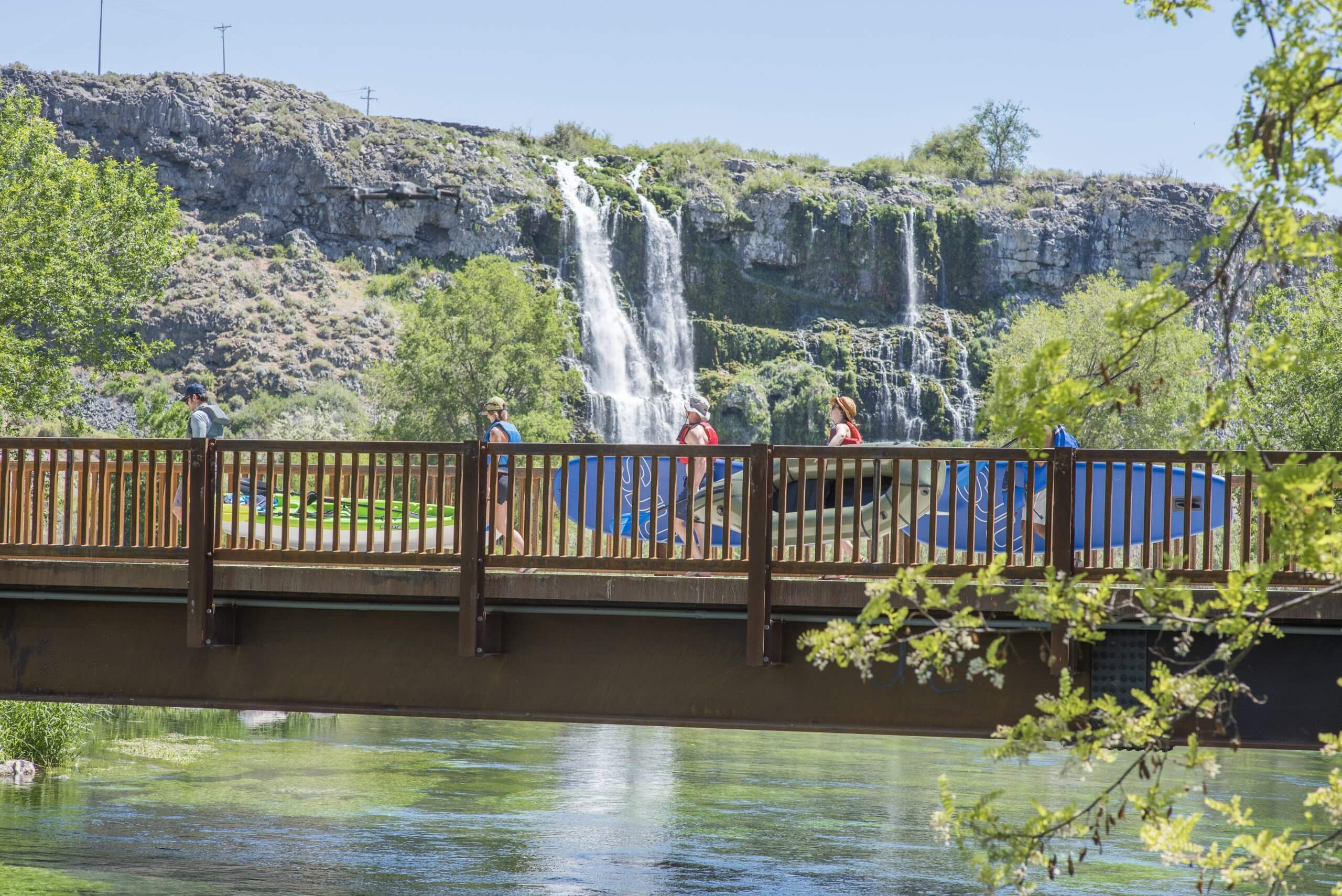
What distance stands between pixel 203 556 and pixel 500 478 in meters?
2.28

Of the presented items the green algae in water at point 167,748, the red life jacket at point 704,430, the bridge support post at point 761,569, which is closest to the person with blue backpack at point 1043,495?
the bridge support post at point 761,569

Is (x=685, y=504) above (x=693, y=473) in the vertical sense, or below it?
below

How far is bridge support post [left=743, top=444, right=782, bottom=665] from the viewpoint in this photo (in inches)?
341

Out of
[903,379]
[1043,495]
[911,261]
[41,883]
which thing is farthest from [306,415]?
[1043,495]

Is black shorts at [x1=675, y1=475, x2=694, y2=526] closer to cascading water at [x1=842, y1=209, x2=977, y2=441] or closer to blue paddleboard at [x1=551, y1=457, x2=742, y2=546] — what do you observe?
blue paddleboard at [x1=551, y1=457, x2=742, y2=546]

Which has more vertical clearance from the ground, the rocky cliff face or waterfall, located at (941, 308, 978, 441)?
the rocky cliff face

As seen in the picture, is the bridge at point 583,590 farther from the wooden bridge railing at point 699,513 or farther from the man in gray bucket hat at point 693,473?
the man in gray bucket hat at point 693,473

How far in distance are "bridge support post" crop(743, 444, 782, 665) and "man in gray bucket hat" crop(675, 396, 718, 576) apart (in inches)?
14.2

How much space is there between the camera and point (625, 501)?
10602mm

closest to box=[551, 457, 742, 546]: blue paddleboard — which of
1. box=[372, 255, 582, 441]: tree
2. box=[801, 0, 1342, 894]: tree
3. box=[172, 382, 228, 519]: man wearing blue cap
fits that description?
box=[172, 382, 228, 519]: man wearing blue cap

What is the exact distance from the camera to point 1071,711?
464 cm

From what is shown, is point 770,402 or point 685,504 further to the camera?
point 770,402

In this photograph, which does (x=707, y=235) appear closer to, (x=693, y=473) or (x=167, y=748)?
(x=167, y=748)

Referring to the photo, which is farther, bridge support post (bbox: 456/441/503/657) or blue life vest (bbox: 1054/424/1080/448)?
bridge support post (bbox: 456/441/503/657)
